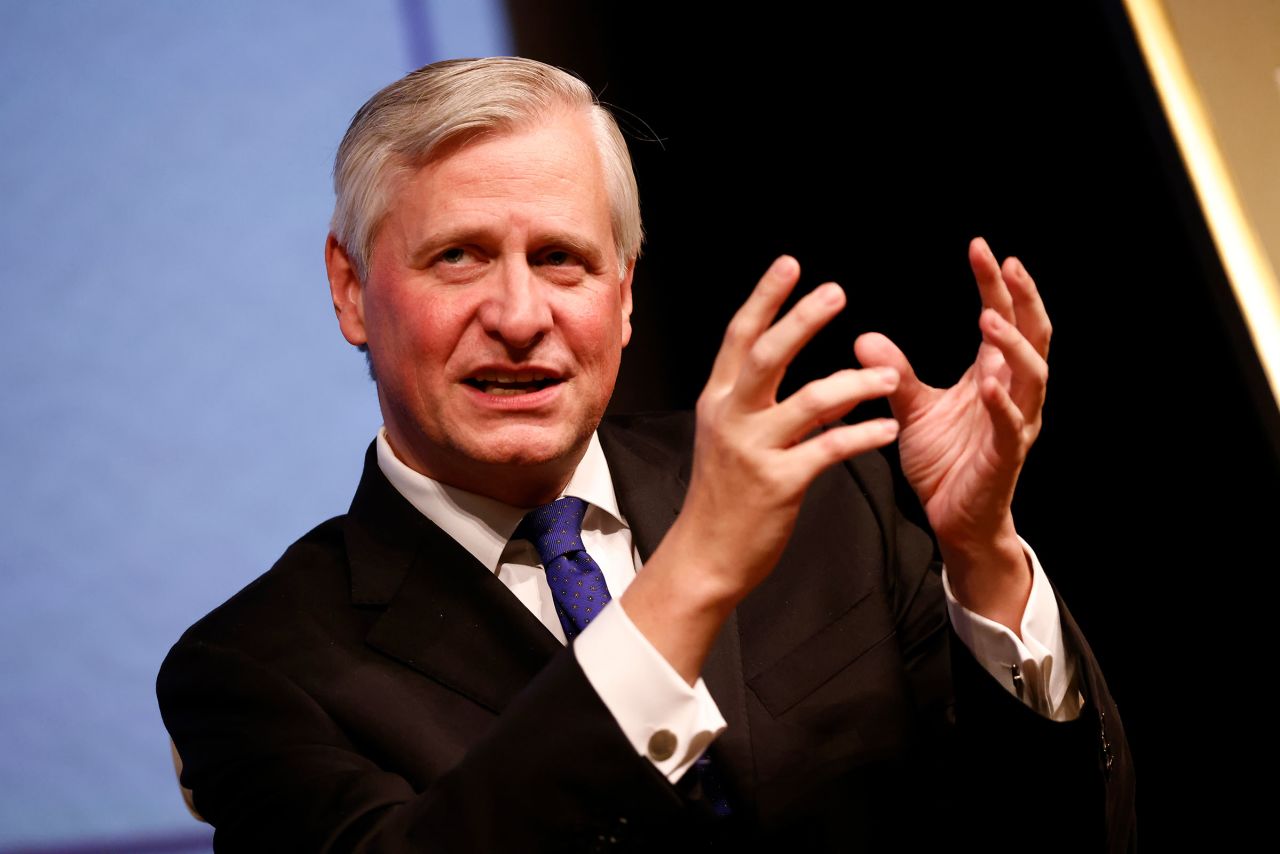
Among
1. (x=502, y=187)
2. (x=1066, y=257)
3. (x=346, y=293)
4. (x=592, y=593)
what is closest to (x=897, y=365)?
(x=592, y=593)

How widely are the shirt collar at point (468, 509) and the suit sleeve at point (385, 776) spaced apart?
0.28 meters

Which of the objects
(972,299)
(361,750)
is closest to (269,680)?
(361,750)

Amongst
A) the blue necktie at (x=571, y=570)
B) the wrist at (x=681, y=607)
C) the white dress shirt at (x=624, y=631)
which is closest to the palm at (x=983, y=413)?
the white dress shirt at (x=624, y=631)

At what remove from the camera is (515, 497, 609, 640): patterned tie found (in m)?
1.34

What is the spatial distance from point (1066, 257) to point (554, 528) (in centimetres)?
102

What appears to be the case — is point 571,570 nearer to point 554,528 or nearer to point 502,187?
point 554,528

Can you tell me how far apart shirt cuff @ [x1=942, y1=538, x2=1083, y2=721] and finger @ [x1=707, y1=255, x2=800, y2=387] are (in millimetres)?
473

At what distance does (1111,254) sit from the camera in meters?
1.87

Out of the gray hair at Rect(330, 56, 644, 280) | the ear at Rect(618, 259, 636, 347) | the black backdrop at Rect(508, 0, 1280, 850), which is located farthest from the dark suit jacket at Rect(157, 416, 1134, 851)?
the black backdrop at Rect(508, 0, 1280, 850)

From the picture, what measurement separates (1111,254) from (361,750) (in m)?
1.38

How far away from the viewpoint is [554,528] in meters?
1.43

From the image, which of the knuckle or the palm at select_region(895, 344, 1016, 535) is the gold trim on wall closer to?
the palm at select_region(895, 344, 1016, 535)

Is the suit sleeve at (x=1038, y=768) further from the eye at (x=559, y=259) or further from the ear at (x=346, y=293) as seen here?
the ear at (x=346, y=293)

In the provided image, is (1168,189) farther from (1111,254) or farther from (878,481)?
(878,481)
